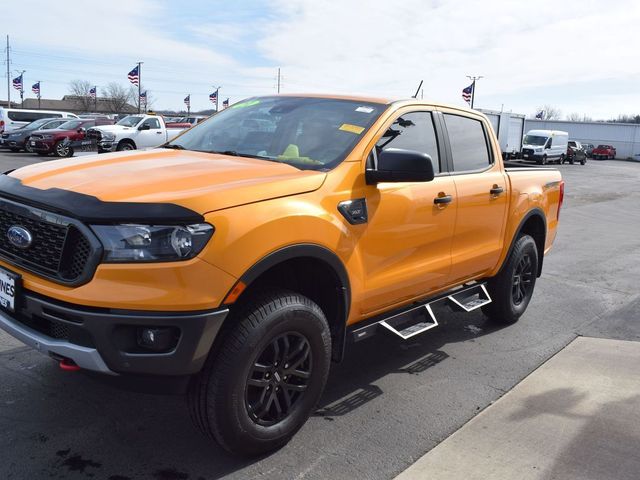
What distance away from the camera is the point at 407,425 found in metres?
3.52

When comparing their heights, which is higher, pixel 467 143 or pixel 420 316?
pixel 467 143

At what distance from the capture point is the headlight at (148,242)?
253cm

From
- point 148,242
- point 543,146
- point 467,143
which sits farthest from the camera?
point 543,146

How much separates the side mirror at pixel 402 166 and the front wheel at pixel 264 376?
2.77 feet

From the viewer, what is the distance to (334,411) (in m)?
3.63

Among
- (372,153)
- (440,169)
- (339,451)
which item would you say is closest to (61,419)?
(339,451)

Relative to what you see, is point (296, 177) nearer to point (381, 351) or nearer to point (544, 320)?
point (381, 351)

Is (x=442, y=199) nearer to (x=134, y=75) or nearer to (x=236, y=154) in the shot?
(x=236, y=154)

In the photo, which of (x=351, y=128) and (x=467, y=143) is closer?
(x=351, y=128)

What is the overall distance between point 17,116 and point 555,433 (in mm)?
31667

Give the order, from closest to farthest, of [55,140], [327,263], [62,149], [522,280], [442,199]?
[327,263], [442,199], [522,280], [55,140], [62,149]

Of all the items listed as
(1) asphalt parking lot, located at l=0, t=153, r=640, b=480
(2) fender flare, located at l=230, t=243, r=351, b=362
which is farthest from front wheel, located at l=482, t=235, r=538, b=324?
(2) fender flare, located at l=230, t=243, r=351, b=362

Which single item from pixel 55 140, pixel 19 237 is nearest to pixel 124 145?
pixel 55 140

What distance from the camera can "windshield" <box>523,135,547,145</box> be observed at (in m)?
41.3
